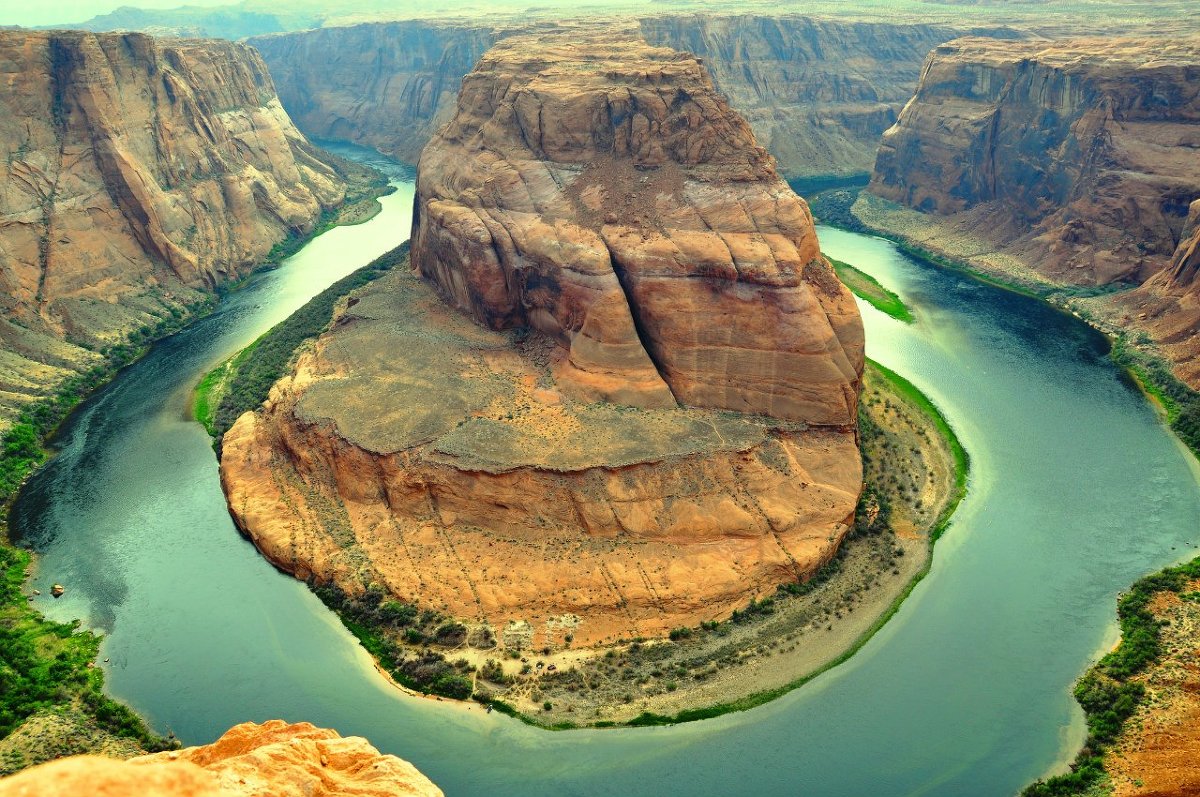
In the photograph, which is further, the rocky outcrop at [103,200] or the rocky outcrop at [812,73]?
the rocky outcrop at [812,73]

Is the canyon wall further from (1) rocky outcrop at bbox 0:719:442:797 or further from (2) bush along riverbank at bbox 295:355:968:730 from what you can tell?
(1) rocky outcrop at bbox 0:719:442:797

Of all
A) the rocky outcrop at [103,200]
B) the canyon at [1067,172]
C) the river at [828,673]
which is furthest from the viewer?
the canyon at [1067,172]

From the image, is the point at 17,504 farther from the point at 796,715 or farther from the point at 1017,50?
the point at 1017,50

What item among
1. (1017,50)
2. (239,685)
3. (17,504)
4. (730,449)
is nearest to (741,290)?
(730,449)

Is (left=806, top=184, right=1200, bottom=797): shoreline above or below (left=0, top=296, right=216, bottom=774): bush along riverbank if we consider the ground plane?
above

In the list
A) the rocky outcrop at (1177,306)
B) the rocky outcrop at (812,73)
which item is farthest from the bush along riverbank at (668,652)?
the rocky outcrop at (812,73)

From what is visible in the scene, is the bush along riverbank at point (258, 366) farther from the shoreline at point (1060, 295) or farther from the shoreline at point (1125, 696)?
the shoreline at point (1060, 295)

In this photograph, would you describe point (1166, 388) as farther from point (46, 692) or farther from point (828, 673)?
point (46, 692)

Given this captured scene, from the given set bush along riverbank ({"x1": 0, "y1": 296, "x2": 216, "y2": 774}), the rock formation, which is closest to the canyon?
the rock formation
